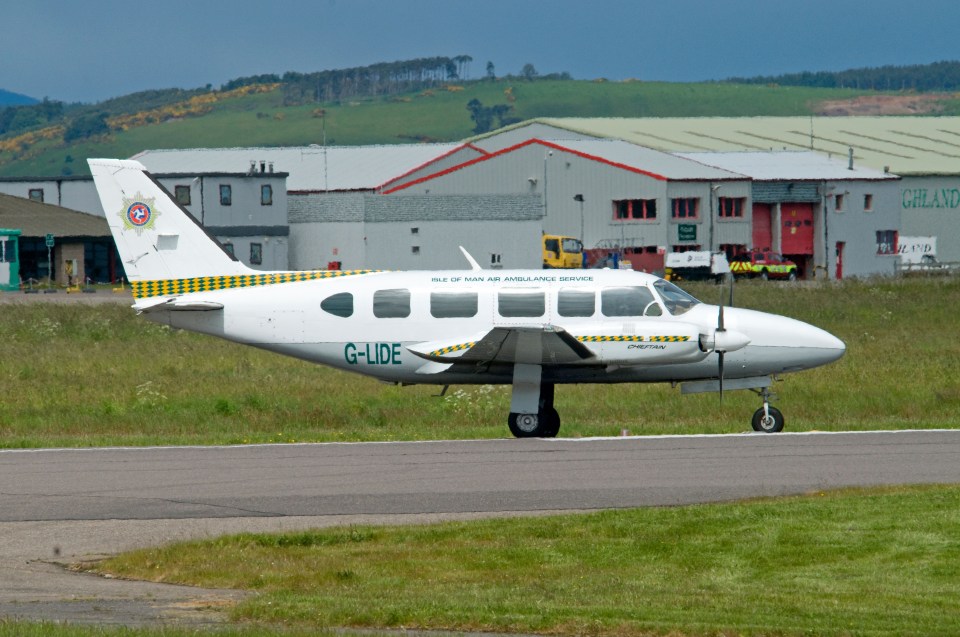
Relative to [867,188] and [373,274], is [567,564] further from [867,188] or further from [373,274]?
[867,188]

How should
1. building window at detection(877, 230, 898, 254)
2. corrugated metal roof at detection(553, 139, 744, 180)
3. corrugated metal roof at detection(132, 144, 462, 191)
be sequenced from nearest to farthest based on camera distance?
corrugated metal roof at detection(553, 139, 744, 180), building window at detection(877, 230, 898, 254), corrugated metal roof at detection(132, 144, 462, 191)

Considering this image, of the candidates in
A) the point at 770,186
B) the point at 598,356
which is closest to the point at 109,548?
the point at 598,356

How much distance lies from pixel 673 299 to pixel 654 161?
63.8 metres

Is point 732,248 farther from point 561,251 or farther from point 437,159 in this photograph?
point 437,159

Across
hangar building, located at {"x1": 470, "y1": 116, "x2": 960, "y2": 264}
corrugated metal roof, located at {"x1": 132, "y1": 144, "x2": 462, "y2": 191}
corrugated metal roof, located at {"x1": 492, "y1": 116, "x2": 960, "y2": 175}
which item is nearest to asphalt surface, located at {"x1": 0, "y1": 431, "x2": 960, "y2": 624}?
hangar building, located at {"x1": 470, "y1": 116, "x2": 960, "y2": 264}

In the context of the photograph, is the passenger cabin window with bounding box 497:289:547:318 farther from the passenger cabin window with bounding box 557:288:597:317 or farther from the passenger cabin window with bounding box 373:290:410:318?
the passenger cabin window with bounding box 373:290:410:318

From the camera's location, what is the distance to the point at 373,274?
22938 mm

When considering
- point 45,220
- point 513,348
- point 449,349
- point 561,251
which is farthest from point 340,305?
point 45,220

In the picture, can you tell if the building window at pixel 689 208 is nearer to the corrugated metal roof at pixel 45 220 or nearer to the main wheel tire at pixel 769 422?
the corrugated metal roof at pixel 45 220

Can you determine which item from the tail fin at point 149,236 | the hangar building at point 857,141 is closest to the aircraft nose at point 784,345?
the tail fin at point 149,236

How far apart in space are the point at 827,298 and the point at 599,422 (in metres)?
29.7

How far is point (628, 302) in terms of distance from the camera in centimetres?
2175

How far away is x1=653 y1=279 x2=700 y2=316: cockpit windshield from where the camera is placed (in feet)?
71.2

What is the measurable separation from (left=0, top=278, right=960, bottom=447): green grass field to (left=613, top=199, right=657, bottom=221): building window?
42683 millimetres
